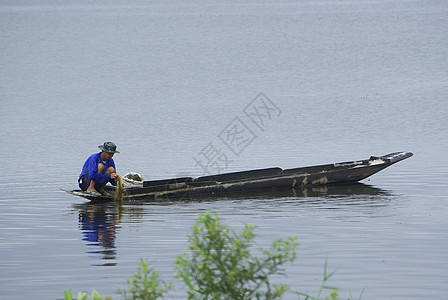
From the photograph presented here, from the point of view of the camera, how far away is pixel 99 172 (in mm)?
14047

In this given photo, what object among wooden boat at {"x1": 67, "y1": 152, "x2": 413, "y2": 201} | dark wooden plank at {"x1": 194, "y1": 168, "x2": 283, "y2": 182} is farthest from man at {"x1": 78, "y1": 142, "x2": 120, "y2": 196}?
dark wooden plank at {"x1": 194, "y1": 168, "x2": 283, "y2": 182}

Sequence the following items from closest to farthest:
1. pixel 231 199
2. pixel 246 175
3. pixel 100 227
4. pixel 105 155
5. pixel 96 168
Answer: pixel 100 227, pixel 105 155, pixel 96 168, pixel 231 199, pixel 246 175

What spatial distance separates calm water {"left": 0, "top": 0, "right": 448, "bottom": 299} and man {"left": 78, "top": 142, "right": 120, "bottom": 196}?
1.24ft

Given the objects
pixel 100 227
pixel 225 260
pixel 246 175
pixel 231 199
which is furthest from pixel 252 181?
pixel 225 260

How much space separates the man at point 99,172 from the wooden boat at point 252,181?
0.17 m

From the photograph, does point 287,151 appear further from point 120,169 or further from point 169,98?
point 169,98

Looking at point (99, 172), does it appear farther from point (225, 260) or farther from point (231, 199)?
point (225, 260)

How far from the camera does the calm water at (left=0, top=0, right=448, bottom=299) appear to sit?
9.46 meters

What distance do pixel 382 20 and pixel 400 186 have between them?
59.9 m

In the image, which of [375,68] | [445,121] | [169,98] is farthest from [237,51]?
[445,121]

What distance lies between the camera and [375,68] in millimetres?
51281

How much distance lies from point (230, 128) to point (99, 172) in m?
16.8

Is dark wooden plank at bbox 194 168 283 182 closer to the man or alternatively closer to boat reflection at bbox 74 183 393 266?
boat reflection at bbox 74 183 393 266

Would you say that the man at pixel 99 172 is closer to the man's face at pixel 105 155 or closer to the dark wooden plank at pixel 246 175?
the man's face at pixel 105 155
